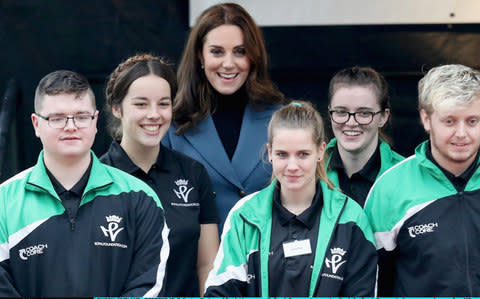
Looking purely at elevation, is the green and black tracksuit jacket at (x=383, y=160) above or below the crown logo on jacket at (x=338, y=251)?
above

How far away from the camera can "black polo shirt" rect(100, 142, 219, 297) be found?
9.62 ft

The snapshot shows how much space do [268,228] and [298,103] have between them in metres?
0.51

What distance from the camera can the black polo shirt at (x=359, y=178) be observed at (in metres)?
3.04

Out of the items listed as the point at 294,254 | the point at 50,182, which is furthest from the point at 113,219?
the point at 294,254

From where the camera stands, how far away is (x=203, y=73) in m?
3.37

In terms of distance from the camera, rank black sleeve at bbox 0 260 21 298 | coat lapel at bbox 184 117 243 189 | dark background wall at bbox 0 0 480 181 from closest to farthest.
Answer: black sleeve at bbox 0 260 21 298 < coat lapel at bbox 184 117 243 189 < dark background wall at bbox 0 0 480 181

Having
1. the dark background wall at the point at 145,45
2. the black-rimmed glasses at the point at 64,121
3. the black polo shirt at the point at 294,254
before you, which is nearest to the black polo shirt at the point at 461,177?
the black polo shirt at the point at 294,254

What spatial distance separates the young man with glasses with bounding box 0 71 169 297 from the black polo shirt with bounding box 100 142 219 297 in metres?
0.21

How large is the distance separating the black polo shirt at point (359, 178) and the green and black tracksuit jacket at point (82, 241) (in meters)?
0.76

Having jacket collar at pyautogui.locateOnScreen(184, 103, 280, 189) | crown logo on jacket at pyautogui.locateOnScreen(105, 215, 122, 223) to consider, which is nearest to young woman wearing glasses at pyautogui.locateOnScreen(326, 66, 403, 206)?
jacket collar at pyautogui.locateOnScreen(184, 103, 280, 189)

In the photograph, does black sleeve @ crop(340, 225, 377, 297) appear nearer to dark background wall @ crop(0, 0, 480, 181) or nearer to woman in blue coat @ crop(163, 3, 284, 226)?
woman in blue coat @ crop(163, 3, 284, 226)

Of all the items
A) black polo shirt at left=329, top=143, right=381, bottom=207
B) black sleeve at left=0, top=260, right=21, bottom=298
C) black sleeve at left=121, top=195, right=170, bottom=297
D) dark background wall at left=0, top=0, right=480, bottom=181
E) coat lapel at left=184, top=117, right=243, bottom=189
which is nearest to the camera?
black sleeve at left=0, top=260, right=21, bottom=298

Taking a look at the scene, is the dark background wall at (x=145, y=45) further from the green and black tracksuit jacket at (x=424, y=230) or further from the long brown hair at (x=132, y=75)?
the green and black tracksuit jacket at (x=424, y=230)

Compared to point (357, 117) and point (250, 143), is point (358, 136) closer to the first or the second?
point (357, 117)
